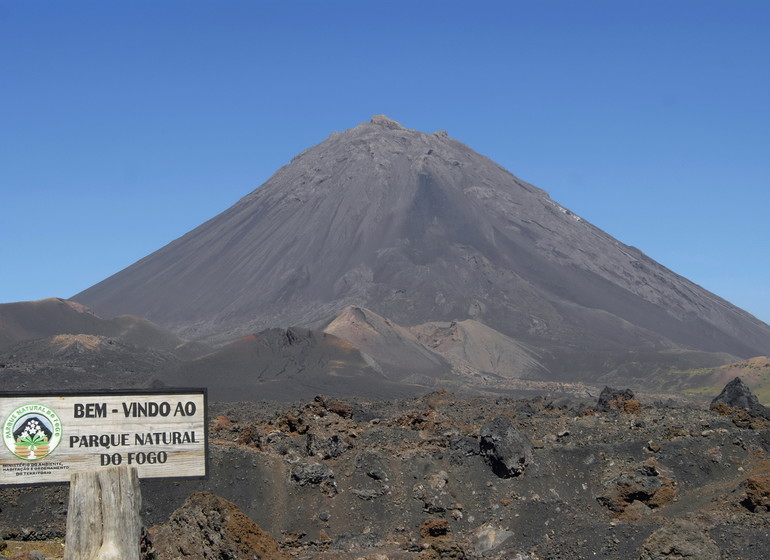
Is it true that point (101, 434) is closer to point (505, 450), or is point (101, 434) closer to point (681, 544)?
point (681, 544)

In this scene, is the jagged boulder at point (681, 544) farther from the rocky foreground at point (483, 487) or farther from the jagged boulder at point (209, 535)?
the jagged boulder at point (209, 535)

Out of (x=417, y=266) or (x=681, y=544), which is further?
(x=417, y=266)

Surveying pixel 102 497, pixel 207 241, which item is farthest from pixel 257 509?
pixel 207 241

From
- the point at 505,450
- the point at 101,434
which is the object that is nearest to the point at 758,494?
the point at 505,450

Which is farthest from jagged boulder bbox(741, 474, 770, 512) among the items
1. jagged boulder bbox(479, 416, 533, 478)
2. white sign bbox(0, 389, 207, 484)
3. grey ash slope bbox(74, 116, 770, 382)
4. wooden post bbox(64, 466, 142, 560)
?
grey ash slope bbox(74, 116, 770, 382)

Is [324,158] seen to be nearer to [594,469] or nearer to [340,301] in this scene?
[340,301]

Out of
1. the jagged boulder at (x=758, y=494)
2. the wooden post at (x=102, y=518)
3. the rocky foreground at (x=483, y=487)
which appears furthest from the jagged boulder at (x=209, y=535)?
the jagged boulder at (x=758, y=494)

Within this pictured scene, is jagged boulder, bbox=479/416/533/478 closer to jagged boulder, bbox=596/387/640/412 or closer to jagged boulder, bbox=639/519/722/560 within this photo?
jagged boulder, bbox=596/387/640/412
